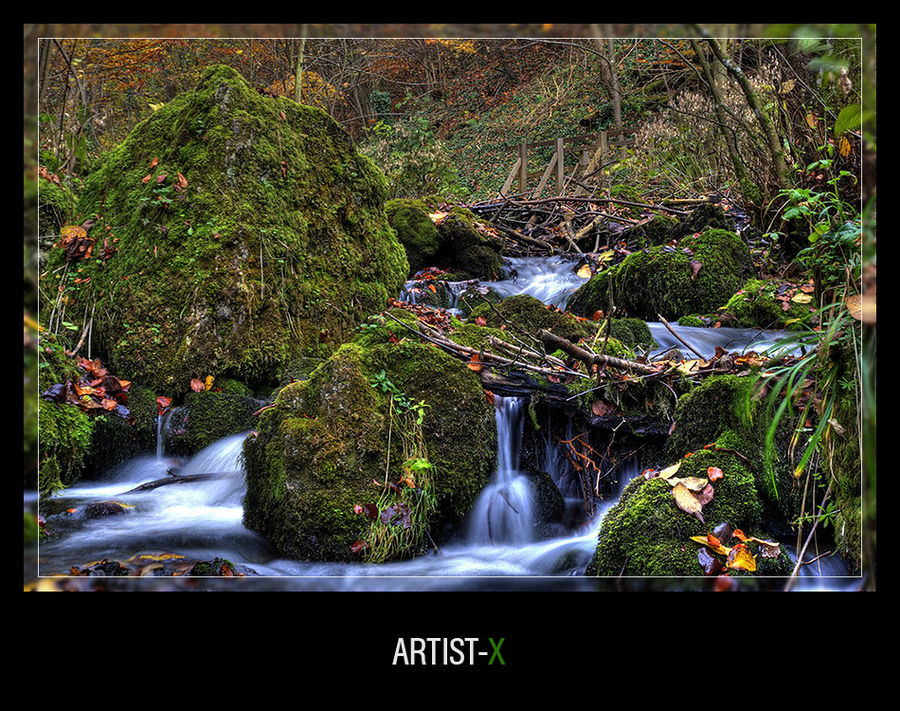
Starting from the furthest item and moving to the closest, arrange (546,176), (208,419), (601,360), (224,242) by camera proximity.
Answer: (546,176) < (224,242) < (208,419) < (601,360)

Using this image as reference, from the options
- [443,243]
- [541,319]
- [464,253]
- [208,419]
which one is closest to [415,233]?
[443,243]

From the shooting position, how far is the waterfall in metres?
2.36

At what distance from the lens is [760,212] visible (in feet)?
14.8

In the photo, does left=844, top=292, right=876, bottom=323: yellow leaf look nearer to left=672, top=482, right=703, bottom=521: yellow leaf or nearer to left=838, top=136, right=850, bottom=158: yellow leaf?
left=672, top=482, right=703, bottom=521: yellow leaf

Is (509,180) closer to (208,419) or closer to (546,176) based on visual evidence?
(546,176)

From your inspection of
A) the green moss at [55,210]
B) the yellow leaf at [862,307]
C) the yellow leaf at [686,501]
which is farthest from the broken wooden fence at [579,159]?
the yellow leaf at [862,307]

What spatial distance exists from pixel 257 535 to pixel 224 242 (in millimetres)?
2122

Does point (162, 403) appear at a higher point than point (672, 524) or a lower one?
higher

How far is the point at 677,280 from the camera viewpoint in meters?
4.92
